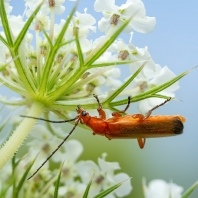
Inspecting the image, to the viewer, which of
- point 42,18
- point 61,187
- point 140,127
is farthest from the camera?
point 61,187

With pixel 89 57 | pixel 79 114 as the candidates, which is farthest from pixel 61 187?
pixel 89 57

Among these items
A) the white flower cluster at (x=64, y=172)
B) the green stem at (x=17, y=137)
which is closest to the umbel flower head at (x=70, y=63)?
the green stem at (x=17, y=137)

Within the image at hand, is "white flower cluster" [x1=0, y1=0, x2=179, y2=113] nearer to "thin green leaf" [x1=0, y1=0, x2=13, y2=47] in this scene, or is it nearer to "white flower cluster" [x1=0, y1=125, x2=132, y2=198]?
"thin green leaf" [x1=0, y1=0, x2=13, y2=47]

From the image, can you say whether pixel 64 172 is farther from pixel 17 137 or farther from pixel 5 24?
pixel 5 24

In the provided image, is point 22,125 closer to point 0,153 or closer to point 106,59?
point 0,153

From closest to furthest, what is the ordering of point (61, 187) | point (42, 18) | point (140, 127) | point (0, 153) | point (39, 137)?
1. point (0, 153)
2. point (140, 127)
3. point (42, 18)
4. point (61, 187)
5. point (39, 137)

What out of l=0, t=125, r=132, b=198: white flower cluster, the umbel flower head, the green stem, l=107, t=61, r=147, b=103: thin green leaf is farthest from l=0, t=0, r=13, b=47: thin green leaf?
Answer: l=0, t=125, r=132, b=198: white flower cluster
